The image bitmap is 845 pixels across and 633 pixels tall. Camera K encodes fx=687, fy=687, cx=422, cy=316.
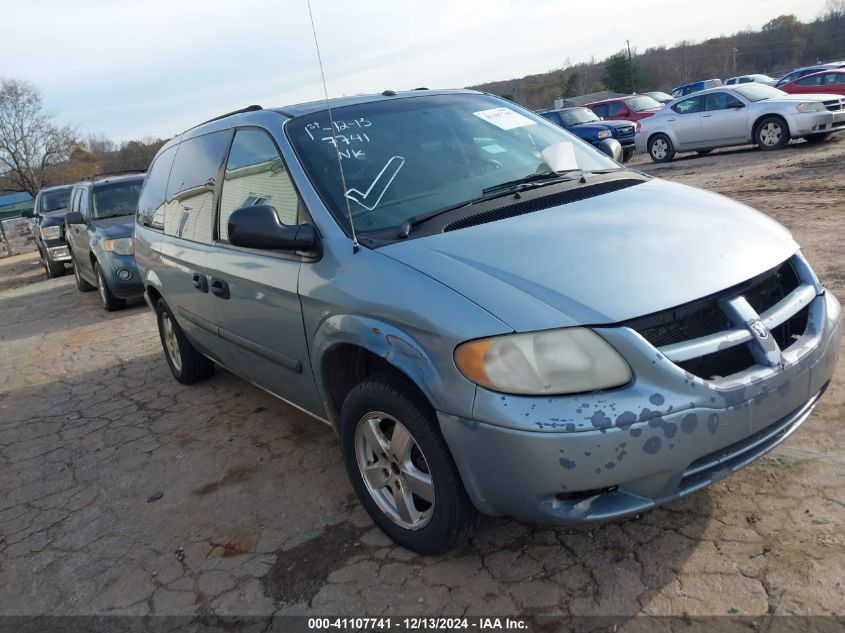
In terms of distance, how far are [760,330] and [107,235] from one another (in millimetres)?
8248

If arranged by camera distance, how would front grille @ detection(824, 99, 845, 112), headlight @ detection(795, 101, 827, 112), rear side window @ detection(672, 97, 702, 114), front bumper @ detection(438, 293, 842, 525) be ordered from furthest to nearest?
1. rear side window @ detection(672, 97, 702, 114)
2. front grille @ detection(824, 99, 845, 112)
3. headlight @ detection(795, 101, 827, 112)
4. front bumper @ detection(438, 293, 842, 525)

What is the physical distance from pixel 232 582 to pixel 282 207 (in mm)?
1609

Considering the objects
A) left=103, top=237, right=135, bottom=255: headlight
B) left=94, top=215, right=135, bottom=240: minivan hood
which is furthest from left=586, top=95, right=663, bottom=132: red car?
left=103, top=237, right=135, bottom=255: headlight

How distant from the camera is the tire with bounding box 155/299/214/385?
4.99 m

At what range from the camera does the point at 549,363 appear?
2104 mm

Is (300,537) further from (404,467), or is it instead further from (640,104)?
(640,104)

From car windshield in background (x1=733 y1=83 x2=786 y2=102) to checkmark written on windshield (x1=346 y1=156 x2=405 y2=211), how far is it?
1343 centimetres

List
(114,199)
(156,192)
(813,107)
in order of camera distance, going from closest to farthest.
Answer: (156,192)
(114,199)
(813,107)

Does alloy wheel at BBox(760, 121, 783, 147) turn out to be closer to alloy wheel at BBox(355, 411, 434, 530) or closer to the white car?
the white car

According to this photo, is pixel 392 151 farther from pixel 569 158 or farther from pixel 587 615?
pixel 587 615

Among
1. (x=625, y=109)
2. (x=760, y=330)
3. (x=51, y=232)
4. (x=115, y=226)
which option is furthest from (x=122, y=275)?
(x=625, y=109)

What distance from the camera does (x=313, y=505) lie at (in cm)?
323

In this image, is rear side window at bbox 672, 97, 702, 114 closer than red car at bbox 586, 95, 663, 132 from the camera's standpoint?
Yes

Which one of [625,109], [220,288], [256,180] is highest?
[625,109]
